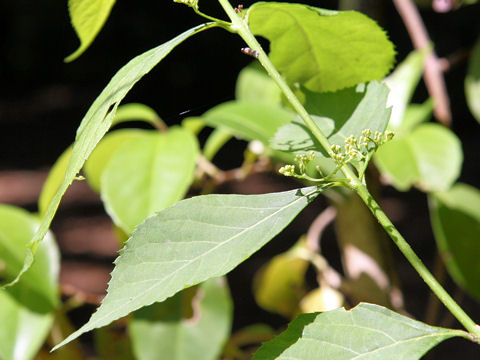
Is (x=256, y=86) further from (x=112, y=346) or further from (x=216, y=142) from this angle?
(x=112, y=346)

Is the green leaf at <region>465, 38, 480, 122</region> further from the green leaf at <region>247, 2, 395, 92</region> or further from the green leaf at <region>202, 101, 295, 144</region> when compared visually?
the green leaf at <region>247, 2, 395, 92</region>

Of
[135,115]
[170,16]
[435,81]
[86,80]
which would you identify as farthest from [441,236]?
[86,80]

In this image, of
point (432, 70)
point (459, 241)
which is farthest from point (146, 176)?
point (432, 70)

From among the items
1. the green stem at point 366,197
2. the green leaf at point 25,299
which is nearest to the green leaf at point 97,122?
the green stem at point 366,197

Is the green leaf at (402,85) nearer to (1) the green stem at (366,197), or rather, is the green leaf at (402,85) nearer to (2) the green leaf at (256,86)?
(2) the green leaf at (256,86)

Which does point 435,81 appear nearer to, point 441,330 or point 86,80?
point 441,330

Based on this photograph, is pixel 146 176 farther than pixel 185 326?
No
